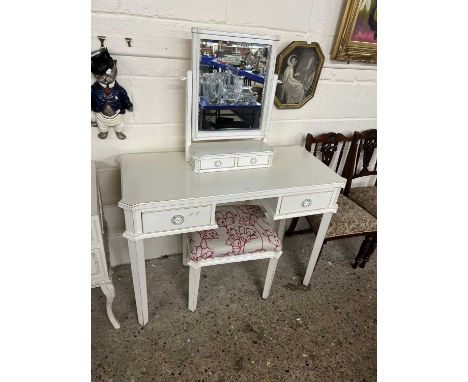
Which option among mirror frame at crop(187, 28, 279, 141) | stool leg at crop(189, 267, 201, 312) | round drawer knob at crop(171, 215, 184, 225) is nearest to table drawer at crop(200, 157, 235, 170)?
mirror frame at crop(187, 28, 279, 141)

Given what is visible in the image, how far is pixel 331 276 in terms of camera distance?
211cm

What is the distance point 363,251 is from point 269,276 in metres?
0.79

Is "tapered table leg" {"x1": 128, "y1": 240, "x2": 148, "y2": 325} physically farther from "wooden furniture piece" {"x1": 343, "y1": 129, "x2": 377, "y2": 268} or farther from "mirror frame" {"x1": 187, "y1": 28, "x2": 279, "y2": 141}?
"wooden furniture piece" {"x1": 343, "y1": 129, "x2": 377, "y2": 268}

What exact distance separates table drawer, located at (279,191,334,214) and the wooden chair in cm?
34

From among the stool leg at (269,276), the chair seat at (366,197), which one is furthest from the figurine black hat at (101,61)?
the chair seat at (366,197)

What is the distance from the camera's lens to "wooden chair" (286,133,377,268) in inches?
71.9

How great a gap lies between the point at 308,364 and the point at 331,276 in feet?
2.30

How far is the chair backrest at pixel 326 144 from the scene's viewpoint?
186 centimetres

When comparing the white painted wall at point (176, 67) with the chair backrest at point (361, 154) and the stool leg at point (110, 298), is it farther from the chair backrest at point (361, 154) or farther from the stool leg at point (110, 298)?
the stool leg at point (110, 298)

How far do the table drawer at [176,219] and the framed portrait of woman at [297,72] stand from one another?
30.6 inches

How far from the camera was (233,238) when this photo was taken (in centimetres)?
153

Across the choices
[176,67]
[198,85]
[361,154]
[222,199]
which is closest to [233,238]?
[222,199]

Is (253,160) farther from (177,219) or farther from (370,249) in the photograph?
(370,249)

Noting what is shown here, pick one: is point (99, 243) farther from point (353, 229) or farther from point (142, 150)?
point (353, 229)
